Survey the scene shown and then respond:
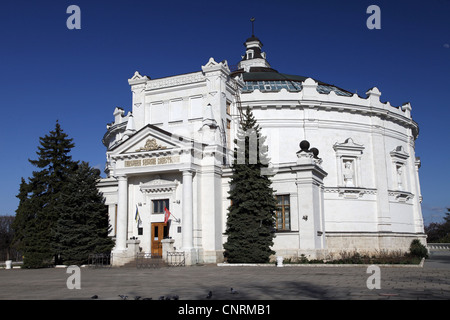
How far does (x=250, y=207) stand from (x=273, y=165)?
5172 mm

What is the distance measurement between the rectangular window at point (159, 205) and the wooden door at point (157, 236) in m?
0.95

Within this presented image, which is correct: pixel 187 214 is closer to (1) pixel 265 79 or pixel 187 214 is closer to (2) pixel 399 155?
(1) pixel 265 79

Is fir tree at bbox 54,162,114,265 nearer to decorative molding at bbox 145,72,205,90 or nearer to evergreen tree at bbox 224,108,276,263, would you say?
decorative molding at bbox 145,72,205,90

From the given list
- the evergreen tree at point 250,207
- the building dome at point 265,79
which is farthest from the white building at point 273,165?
the evergreen tree at point 250,207

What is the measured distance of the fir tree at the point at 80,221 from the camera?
31.3 m

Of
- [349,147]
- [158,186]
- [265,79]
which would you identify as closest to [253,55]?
[265,79]

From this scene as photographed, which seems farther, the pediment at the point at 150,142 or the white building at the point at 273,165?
the pediment at the point at 150,142

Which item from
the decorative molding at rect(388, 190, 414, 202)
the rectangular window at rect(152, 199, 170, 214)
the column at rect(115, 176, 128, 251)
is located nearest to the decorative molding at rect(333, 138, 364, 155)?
the decorative molding at rect(388, 190, 414, 202)

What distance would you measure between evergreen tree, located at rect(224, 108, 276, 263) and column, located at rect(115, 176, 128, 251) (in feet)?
25.3

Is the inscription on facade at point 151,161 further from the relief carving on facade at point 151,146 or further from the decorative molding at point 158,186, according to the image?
the decorative molding at point 158,186

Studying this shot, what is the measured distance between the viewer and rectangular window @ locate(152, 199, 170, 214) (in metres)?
32.1

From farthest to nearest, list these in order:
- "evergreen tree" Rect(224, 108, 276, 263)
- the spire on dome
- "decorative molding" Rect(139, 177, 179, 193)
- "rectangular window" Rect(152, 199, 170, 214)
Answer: the spire on dome → "rectangular window" Rect(152, 199, 170, 214) → "decorative molding" Rect(139, 177, 179, 193) → "evergreen tree" Rect(224, 108, 276, 263)
